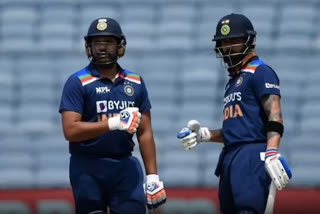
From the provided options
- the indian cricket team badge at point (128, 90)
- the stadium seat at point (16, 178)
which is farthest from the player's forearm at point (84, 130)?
the stadium seat at point (16, 178)

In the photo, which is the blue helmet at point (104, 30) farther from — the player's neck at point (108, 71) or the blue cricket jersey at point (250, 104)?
the blue cricket jersey at point (250, 104)

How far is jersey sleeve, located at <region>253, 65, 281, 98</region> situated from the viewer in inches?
214

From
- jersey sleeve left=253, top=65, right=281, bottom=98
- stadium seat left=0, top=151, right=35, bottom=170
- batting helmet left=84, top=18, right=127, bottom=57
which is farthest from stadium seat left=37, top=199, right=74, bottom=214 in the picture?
jersey sleeve left=253, top=65, right=281, bottom=98

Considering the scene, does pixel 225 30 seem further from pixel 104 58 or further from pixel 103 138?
pixel 103 138

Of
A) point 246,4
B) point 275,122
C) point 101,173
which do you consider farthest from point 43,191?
point 246,4

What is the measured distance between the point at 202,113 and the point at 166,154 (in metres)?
0.81

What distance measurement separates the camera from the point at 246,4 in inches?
468

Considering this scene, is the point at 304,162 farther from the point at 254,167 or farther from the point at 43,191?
the point at 254,167

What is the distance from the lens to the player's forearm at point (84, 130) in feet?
17.9

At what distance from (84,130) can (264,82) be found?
1062 millimetres

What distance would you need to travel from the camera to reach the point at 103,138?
5648mm

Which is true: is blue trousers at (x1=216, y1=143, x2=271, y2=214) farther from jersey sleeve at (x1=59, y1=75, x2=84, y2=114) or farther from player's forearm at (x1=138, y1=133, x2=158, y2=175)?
jersey sleeve at (x1=59, y1=75, x2=84, y2=114)

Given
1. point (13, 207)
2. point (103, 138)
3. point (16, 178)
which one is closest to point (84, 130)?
point (103, 138)

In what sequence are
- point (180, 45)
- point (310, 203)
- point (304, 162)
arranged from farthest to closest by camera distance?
1. point (180, 45)
2. point (304, 162)
3. point (310, 203)
